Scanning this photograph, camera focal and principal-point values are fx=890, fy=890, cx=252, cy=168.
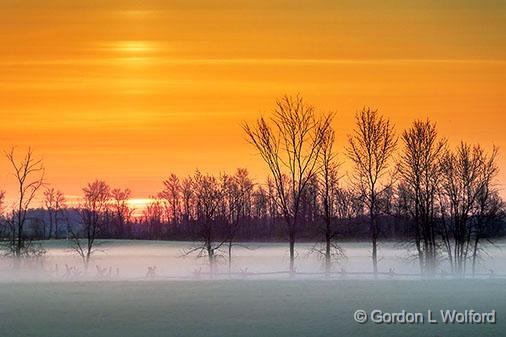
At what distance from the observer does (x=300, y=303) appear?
3441 centimetres

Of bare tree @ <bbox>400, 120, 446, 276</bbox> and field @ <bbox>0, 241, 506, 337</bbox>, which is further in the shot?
bare tree @ <bbox>400, 120, 446, 276</bbox>

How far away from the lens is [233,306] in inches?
1329

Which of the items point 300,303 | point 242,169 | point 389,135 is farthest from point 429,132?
point 242,169

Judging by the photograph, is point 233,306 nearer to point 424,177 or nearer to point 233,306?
point 233,306

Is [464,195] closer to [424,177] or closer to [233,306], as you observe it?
[424,177]

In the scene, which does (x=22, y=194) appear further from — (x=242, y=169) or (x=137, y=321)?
(x=242, y=169)

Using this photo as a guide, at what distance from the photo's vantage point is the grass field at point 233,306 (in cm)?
2770

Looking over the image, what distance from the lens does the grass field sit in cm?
2770

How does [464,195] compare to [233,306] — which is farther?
[464,195]

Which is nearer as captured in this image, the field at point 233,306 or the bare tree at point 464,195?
the field at point 233,306

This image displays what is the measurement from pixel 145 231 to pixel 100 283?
92068 millimetres

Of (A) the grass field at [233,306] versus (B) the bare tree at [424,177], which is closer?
(A) the grass field at [233,306]

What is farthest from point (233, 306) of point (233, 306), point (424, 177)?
point (424, 177)

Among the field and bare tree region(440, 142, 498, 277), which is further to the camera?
bare tree region(440, 142, 498, 277)
